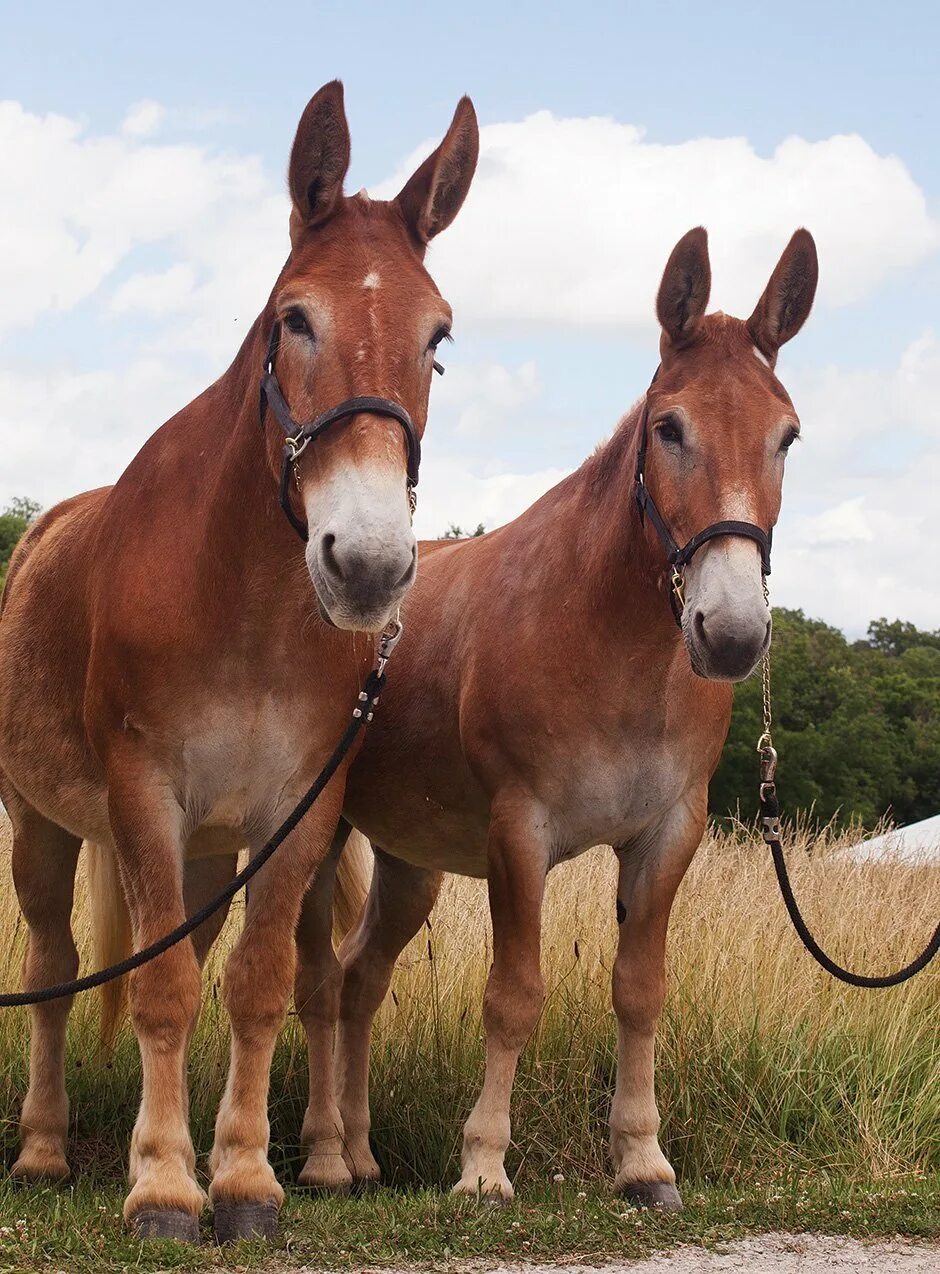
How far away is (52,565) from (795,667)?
1886cm

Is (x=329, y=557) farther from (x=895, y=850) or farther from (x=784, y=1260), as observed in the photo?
(x=895, y=850)

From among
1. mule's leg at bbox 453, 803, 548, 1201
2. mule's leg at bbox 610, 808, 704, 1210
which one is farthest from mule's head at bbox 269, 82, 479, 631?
mule's leg at bbox 610, 808, 704, 1210

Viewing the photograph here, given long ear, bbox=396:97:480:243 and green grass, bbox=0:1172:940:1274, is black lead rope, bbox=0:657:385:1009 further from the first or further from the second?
long ear, bbox=396:97:480:243

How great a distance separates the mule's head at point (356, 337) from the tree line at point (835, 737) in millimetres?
16842

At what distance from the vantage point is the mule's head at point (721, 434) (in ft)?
12.7

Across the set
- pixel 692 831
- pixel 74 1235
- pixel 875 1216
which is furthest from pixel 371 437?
pixel 875 1216

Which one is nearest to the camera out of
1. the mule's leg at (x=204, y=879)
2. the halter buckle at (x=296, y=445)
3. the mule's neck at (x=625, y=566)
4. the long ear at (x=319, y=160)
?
the halter buckle at (x=296, y=445)

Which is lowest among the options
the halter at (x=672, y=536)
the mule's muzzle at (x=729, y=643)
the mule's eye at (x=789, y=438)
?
the mule's muzzle at (x=729, y=643)

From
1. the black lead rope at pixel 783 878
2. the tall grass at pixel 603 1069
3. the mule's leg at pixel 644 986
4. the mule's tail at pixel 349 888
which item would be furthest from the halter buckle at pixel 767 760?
the mule's tail at pixel 349 888

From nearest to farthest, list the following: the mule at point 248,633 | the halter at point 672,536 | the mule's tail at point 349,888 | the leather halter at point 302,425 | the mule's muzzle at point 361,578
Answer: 1. the mule's muzzle at point 361,578
2. the leather halter at point 302,425
3. the mule at point 248,633
4. the halter at point 672,536
5. the mule's tail at point 349,888

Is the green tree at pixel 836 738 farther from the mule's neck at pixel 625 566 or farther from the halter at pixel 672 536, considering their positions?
the halter at pixel 672 536

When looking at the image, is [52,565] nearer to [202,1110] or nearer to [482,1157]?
[202,1110]

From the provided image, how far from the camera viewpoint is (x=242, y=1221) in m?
4.00

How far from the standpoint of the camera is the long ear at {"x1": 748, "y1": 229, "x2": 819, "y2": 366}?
4570 millimetres
